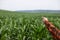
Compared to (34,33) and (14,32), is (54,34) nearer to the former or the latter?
(34,33)

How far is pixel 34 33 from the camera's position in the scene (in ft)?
7.04

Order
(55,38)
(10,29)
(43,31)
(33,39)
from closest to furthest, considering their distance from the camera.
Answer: (55,38) → (33,39) → (43,31) → (10,29)

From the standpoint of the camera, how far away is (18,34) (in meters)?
2.26

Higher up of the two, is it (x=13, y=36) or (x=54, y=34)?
(x=54, y=34)

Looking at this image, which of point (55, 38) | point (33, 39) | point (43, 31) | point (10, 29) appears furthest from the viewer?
point (10, 29)

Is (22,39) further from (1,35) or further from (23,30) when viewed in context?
(1,35)

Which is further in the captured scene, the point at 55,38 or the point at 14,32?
the point at 14,32

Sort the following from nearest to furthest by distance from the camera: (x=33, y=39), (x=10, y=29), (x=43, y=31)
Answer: (x=33, y=39)
(x=43, y=31)
(x=10, y=29)

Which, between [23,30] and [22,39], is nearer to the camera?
[22,39]

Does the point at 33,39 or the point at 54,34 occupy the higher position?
the point at 54,34

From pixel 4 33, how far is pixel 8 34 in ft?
0.26

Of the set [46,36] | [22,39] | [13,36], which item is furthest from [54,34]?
[13,36]

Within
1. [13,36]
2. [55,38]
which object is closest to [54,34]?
[55,38]

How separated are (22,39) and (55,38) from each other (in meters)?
0.55
